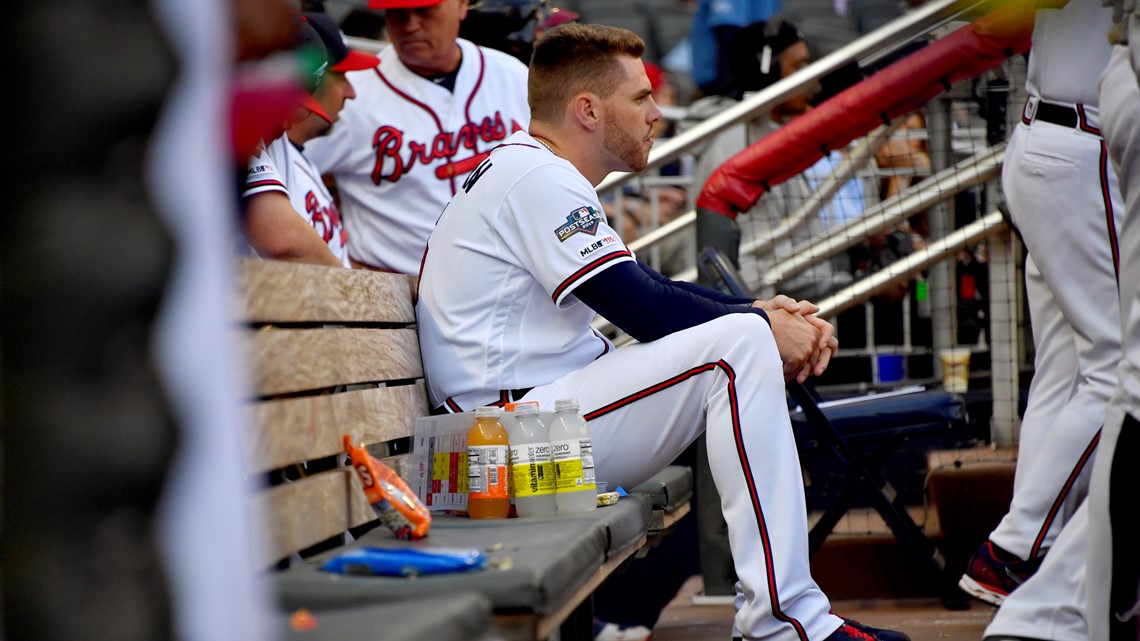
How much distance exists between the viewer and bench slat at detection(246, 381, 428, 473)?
161cm

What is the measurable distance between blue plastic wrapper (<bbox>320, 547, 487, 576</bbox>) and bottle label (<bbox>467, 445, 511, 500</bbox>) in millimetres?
602

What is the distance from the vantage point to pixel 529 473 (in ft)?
7.13

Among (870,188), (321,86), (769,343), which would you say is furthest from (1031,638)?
(870,188)

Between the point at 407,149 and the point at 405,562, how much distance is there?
88.9 inches

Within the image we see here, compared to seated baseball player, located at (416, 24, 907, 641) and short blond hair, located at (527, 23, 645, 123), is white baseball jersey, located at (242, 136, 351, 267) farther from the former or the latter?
short blond hair, located at (527, 23, 645, 123)

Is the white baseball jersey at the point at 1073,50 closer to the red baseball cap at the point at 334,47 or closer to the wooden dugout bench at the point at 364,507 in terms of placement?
the wooden dugout bench at the point at 364,507

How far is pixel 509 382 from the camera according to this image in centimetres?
255

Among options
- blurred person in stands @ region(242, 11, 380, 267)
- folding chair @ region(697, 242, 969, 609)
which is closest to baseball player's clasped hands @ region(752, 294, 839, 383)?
folding chair @ region(697, 242, 969, 609)

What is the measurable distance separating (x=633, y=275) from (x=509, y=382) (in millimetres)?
341

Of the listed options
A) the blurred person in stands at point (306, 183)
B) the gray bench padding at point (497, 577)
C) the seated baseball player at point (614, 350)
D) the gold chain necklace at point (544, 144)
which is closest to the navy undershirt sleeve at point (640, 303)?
the seated baseball player at point (614, 350)

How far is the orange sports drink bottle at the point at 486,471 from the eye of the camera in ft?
7.03

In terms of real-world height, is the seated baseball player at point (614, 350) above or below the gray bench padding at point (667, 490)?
above

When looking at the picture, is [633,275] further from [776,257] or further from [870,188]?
[870,188]

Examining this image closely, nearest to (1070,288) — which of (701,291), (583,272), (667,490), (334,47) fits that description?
(701,291)
